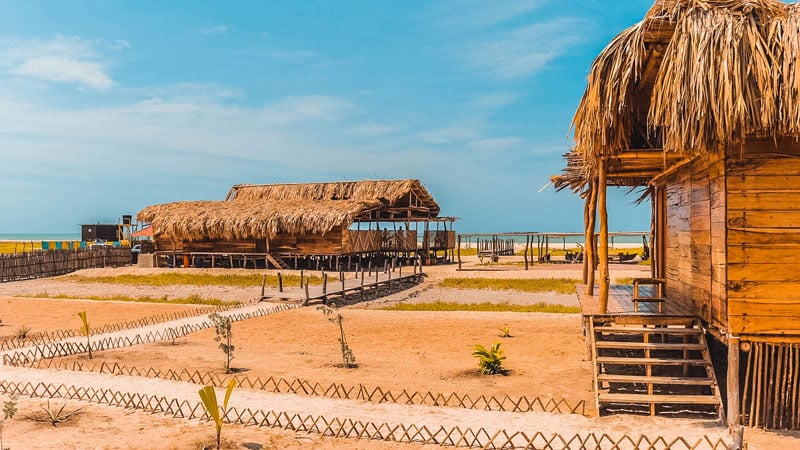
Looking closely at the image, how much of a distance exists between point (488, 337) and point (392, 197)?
2178 centimetres

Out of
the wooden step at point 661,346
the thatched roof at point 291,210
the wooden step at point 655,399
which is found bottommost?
the wooden step at point 655,399

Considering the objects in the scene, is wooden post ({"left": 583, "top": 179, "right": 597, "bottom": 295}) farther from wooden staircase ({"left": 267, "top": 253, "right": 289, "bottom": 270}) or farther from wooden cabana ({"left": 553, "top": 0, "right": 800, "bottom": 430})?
wooden staircase ({"left": 267, "top": 253, "right": 289, "bottom": 270})

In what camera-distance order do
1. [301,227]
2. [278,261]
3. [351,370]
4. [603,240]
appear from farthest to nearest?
1. [278,261]
2. [301,227]
3. [351,370]
4. [603,240]

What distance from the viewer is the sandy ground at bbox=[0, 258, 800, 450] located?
23.4 feet

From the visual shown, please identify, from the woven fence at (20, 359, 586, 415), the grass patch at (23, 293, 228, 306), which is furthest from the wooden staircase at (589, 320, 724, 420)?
the grass patch at (23, 293, 228, 306)

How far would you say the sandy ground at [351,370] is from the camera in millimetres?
7133

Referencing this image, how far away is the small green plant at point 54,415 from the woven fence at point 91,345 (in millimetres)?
2949

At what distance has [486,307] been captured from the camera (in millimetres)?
19062

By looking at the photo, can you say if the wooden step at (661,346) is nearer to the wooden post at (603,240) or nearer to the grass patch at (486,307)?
the wooden post at (603,240)

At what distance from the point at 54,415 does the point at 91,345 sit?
5.18 metres

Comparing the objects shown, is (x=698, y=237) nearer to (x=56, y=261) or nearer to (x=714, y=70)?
(x=714, y=70)

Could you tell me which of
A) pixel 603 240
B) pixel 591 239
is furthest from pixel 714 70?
pixel 591 239

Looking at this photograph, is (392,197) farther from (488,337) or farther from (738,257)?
(738,257)

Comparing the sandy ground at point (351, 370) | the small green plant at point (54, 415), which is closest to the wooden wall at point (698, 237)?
the sandy ground at point (351, 370)
